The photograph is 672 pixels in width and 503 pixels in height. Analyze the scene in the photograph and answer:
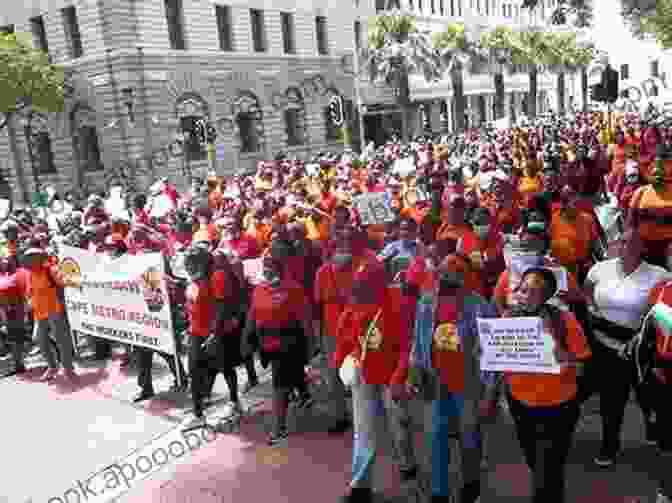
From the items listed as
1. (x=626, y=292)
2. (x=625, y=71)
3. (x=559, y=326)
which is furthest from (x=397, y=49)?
(x=625, y=71)

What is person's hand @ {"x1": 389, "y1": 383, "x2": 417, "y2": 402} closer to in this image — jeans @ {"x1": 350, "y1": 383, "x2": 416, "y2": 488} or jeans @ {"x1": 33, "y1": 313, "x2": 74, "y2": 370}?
jeans @ {"x1": 350, "y1": 383, "x2": 416, "y2": 488}

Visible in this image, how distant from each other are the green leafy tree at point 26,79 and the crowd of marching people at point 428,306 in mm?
18054

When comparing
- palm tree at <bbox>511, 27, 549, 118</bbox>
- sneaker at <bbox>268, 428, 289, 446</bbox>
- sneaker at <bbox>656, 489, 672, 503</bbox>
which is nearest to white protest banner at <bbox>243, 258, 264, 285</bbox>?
sneaker at <bbox>268, 428, 289, 446</bbox>

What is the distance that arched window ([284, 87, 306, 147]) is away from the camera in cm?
3644

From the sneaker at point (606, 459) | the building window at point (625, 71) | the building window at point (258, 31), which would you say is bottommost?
the sneaker at point (606, 459)

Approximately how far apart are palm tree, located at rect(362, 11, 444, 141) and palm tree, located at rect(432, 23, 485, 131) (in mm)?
4134

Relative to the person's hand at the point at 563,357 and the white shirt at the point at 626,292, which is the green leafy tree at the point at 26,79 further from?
the person's hand at the point at 563,357

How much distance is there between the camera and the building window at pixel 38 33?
30375 mm

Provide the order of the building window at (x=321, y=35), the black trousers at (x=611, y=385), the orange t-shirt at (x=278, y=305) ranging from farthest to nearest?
the building window at (x=321, y=35)
the orange t-shirt at (x=278, y=305)
the black trousers at (x=611, y=385)

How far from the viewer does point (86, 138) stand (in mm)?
30156

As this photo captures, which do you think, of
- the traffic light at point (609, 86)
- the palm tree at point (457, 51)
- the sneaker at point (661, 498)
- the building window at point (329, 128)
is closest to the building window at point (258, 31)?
the building window at point (329, 128)

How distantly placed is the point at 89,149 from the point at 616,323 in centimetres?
2906

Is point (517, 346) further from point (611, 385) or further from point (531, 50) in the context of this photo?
point (531, 50)

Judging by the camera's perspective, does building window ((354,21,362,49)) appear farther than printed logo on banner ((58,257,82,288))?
Yes
